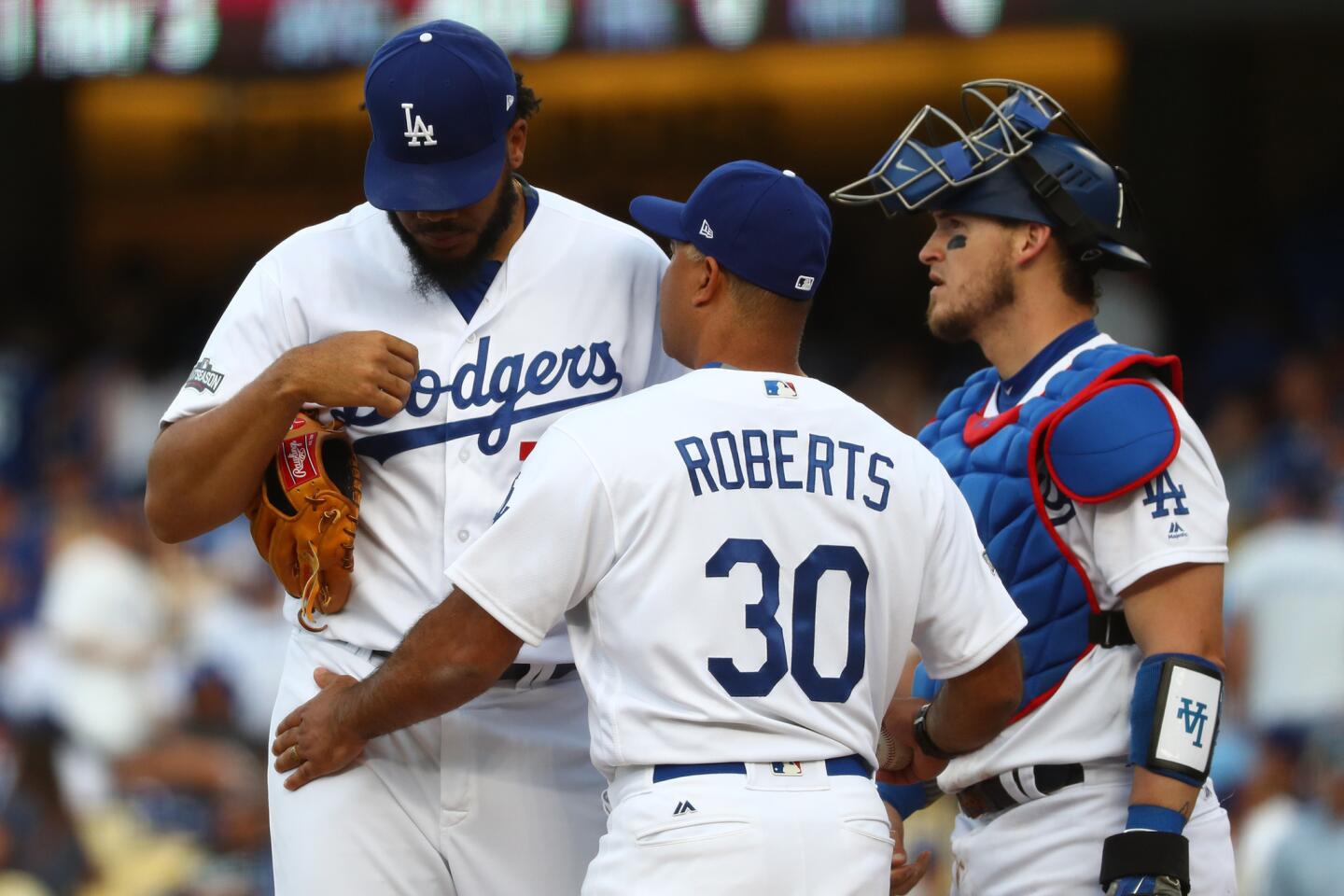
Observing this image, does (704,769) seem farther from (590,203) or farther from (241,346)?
(590,203)

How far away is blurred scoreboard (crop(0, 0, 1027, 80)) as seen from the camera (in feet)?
22.7

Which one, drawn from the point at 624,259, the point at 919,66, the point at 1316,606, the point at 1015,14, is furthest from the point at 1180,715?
the point at 919,66

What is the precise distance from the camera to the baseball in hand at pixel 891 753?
126 inches

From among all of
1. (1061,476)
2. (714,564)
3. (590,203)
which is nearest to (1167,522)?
(1061,476)

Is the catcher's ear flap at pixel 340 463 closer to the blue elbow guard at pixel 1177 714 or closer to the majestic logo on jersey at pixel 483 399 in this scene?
the majestic logo on jersey at pixel 483 399

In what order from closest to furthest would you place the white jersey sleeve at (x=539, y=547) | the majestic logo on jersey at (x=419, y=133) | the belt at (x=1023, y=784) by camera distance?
1. the white jersey sleeve at (x=539, y=547)
2. the majestic logo on jersey at (x=419, y=133)
3. the belt at (x=1023, y=784)

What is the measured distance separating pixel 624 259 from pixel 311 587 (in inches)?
30.4

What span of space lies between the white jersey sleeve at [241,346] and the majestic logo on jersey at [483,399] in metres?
0.15

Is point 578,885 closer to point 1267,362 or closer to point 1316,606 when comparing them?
point 1316,606

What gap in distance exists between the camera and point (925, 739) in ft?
10.3

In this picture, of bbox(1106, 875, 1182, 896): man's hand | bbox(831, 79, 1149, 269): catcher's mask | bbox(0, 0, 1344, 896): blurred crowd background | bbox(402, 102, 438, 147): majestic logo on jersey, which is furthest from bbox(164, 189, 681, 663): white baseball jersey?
bbox(0, 0, 1344, 896): blurred crowd background

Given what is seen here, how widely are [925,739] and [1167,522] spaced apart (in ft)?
1.82

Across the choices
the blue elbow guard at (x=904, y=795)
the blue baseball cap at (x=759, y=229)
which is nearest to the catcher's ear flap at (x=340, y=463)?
the blue baseball cap at (x=759, y=229)

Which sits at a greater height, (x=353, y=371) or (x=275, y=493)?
(x=353, y=371)
